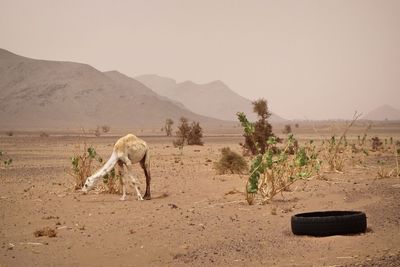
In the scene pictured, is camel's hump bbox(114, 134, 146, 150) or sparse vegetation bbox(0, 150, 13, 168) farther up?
camel's hump bbox(114, 134, 146, 150)

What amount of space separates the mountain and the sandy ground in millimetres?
102954

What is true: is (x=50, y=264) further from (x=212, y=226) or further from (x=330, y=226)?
(x=330, y=226)

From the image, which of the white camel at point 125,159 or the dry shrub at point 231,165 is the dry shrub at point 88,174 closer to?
the white camel at point 125,159

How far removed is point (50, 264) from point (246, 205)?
5428 millimetres

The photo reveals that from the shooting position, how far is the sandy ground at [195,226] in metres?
8.35

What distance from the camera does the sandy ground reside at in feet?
27.4

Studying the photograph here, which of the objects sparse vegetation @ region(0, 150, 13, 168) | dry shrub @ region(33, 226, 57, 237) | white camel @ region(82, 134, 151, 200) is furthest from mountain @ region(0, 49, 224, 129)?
dry shrub @ region(33, 226, 57, 237)

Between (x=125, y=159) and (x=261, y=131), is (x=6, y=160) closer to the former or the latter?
(x=261, y=131)

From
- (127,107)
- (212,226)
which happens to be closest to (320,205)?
(212,226)

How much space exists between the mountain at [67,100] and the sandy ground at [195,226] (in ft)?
338

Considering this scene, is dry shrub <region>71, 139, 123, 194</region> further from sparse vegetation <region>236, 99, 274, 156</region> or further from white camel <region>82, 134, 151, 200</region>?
sparse vegetation <region>236, 99, 274, 156</region>

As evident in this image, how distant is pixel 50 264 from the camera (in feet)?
27.8

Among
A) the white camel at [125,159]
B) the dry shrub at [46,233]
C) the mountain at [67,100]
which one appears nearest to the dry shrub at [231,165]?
the white camel at [125,159]

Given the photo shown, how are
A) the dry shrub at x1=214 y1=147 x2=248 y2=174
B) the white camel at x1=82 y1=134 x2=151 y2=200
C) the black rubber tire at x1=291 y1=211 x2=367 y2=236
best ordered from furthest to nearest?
the dry shrub at x1=214 y1=147 x2=248 y2=174 < the white camel at x1=82 y1=134 x2=151 y2=200 < the black rubber tire at x1=291 y1=211 x2=367 y2=236
